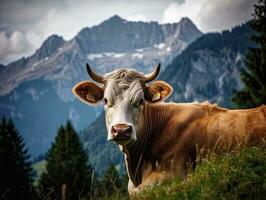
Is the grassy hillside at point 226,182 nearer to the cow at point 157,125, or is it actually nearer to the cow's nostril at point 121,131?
the cow at point 157,125

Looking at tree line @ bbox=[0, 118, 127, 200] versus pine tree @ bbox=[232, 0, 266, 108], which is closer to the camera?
pine tree @ bbox=[232, 0, 266, 108]

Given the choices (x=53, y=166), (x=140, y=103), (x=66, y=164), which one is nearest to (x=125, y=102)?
(x=140, y=103)

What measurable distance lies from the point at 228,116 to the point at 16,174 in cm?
4676

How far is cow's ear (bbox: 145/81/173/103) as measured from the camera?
29.6 feet

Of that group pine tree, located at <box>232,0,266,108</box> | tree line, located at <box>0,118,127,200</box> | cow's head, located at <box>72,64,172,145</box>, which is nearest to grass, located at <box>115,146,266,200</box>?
cow's head, located at <box>72,64,172,145</box>

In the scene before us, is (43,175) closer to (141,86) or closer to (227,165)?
(141,86)

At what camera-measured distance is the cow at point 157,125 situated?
754cm

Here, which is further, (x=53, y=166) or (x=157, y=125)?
(x=53, y=166)

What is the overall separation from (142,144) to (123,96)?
1.19 meters

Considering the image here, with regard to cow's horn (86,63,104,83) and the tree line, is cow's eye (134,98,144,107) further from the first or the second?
the tree line

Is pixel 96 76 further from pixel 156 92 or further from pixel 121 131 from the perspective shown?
pixel 121 131

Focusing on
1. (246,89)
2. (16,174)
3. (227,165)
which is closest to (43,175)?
(16,174)

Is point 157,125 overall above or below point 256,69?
below

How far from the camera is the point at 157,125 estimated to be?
884 centimetres
